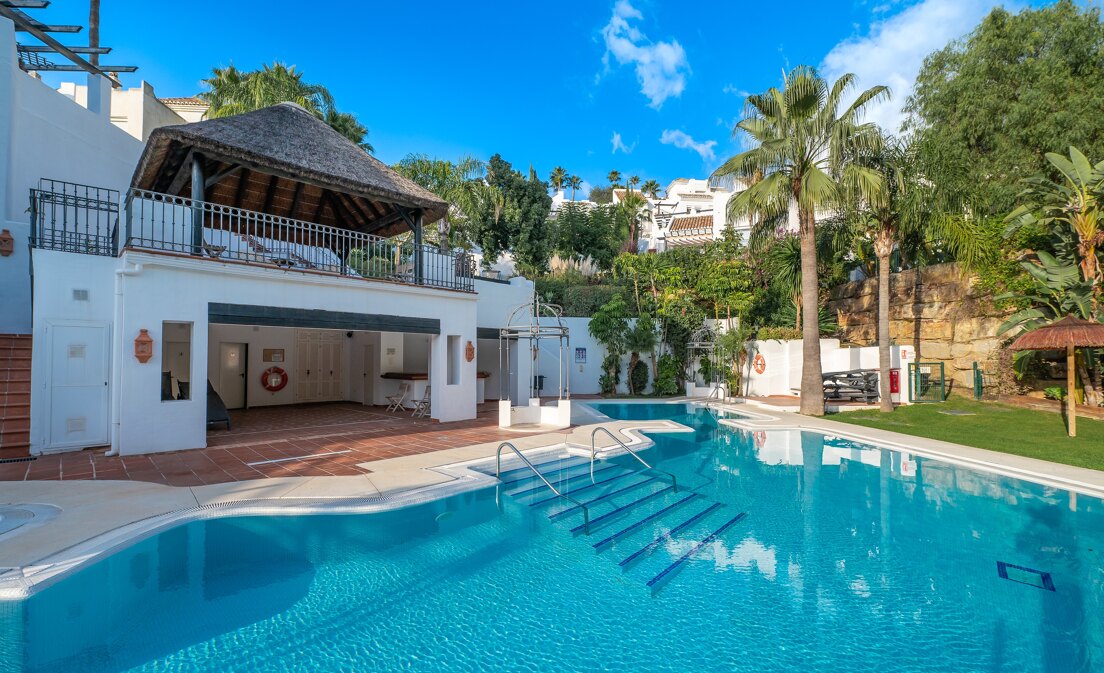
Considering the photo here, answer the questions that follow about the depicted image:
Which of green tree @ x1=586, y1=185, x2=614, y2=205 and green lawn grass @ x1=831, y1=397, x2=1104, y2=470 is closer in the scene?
green lawn grass @ x1=831, y1=397, x2=1104, y2=470

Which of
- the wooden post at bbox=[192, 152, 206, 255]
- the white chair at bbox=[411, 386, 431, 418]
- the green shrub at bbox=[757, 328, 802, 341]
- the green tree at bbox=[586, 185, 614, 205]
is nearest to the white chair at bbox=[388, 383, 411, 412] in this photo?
→ the white chair at bbox=[411, 386, 431, 418]

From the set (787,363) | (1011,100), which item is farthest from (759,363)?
(1011,100)

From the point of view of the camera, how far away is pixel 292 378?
17.8 m

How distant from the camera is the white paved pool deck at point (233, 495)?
4.96 metres

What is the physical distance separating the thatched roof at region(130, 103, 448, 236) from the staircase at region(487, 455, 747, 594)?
7.62 metres

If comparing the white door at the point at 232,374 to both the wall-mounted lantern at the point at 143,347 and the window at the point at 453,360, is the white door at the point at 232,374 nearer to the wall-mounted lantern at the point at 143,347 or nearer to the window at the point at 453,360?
the window at the point at 453,360

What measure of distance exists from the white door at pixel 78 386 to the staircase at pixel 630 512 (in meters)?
7.48

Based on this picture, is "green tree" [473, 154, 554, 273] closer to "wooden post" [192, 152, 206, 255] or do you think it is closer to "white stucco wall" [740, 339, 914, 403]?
"white stucco wall" [740, 339, 914, 403]

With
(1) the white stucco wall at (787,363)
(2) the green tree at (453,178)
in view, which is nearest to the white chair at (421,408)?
(1) the white stucco wall at (787,363)

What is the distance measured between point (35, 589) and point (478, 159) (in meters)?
27.5

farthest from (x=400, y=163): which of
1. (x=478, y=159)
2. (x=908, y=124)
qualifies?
(x=908, y=124)

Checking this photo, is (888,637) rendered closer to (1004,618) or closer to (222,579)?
(1004,618)

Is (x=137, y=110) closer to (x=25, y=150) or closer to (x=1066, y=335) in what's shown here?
(x=25, y=150)

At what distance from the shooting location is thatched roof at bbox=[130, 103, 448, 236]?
10141 millimetres
